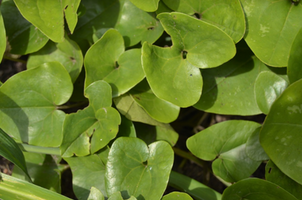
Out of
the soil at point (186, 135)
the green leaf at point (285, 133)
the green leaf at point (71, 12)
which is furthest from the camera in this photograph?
the soil at point (186, 135)

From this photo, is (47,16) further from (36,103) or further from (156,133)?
(156,133)

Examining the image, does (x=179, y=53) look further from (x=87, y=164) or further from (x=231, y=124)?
(x=87, y=164)

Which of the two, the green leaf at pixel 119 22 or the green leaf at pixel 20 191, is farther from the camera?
the green leaf at pixel 119 22

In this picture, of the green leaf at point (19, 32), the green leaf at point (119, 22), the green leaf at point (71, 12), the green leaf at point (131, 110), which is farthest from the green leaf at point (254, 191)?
the green leaf at point (19, 32)

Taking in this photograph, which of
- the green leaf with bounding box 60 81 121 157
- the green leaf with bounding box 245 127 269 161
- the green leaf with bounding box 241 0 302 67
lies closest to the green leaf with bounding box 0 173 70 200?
the green leaf with bounding box 60 81 121 157

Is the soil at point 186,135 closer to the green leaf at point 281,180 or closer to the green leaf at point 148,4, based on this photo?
the green leaf at point 281,180

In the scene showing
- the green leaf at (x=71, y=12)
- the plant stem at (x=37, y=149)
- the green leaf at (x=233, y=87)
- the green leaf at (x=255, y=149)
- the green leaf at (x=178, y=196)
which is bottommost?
the plant stem at (x=37, y=149)

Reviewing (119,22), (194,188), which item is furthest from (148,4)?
(194,188)
